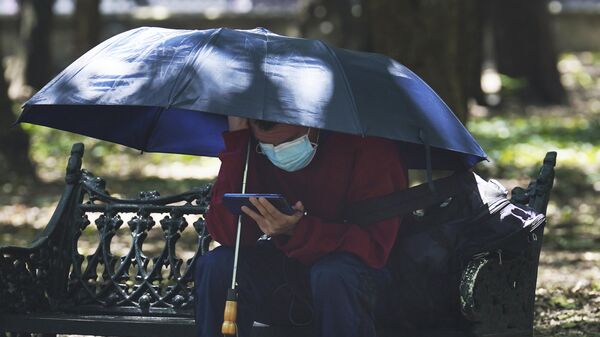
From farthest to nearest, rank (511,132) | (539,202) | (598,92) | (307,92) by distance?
1. (598,92)
2. (511,132)
3. (539,202)
4. (307,92)

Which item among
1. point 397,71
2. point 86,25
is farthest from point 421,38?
point 86,25

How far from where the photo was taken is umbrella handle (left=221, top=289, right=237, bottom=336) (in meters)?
4.62

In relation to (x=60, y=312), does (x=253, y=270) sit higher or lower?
higher

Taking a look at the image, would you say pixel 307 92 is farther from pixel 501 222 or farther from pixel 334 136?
pixel 501 222

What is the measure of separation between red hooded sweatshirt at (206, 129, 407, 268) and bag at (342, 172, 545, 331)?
0.08 m

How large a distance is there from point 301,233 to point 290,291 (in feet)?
1.13

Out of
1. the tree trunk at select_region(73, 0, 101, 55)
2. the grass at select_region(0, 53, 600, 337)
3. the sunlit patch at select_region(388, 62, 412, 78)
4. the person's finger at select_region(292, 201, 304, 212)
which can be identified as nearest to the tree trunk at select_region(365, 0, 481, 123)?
the grass at select_region(0, 53, 600, 337)

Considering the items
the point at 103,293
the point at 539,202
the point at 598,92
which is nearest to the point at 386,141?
the point at 539,202

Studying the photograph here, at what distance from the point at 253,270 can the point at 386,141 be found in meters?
0.65

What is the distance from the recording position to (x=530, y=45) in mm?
21969

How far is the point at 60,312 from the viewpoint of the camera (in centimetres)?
571

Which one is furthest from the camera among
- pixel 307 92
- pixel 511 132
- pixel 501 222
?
pixel 511 132

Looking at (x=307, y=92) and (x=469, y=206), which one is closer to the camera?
(x=307, y=92)

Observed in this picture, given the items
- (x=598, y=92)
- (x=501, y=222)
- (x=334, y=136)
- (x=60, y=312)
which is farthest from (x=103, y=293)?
(x=598, y=92)
